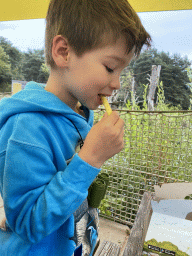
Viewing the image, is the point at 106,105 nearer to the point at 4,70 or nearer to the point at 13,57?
the point at 4,70

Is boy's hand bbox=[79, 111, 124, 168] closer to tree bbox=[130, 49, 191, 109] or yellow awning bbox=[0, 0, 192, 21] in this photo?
yellow awning bbox=[0, 0, 192, 21]

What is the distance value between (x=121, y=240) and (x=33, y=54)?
3.86 meters

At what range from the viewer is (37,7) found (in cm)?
80

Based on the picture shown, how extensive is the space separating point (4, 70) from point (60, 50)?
3706mm

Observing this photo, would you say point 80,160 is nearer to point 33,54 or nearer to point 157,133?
point 157,133

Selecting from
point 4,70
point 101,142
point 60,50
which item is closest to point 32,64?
point 4,70

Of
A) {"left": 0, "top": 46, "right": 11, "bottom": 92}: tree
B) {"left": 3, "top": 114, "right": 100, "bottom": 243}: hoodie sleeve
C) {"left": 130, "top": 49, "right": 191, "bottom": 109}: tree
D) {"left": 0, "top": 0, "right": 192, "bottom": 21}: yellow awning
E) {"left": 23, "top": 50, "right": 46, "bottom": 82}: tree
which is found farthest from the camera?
{"left": 130, "top": 49, "right": 191, "bottom": 109}: tree

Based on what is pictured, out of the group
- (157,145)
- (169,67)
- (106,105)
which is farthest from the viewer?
(169,67)

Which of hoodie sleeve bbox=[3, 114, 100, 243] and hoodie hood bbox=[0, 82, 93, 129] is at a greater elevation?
hoodie hood bbox=[0, 82, 93, 129]

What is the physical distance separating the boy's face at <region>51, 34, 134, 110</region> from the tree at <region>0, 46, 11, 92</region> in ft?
11.3

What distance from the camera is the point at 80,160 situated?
482 millimetres

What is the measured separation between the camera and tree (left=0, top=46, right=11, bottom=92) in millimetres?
3689

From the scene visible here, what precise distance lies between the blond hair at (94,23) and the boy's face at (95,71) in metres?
0.02

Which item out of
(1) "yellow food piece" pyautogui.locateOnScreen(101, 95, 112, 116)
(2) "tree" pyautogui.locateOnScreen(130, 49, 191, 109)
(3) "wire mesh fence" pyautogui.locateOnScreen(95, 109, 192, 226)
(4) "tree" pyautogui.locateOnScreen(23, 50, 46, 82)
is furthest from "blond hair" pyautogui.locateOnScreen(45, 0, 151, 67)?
(2) "tree" pyautogui.locateOnScreen(130, 49, 191, 109)
